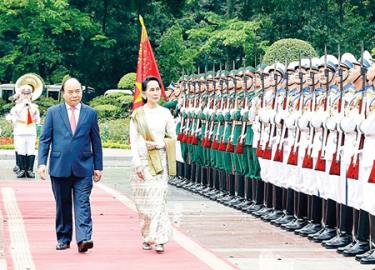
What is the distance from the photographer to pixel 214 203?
789 inches

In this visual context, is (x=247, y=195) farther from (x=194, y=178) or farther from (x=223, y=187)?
(x=194, y=178)

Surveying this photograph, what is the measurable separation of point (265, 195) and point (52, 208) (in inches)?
124

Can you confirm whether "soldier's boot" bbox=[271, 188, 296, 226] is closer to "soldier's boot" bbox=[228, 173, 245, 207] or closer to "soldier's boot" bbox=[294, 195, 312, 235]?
"soldier's boot" bbox=[294, 195, 312, 235]

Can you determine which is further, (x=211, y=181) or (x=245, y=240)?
(x=211, y=181)

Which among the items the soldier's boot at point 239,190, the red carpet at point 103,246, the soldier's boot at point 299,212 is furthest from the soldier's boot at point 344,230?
the soldier's boot at point 239,190

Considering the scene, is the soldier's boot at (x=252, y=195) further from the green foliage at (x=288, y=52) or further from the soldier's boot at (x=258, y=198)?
the green foliage at (x=288, y=52)

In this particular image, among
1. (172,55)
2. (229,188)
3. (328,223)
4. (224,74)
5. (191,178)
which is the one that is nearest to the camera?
(328,223)

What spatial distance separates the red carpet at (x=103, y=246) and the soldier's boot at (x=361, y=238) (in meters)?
1.57

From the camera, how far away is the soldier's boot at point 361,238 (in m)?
13.0

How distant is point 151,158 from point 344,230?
2144mm

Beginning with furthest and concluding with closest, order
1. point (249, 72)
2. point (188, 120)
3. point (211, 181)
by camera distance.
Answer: point (188, 120) → point (211, 181) → point (249, 72)

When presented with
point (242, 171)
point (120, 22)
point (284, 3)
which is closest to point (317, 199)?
point (242, 171)

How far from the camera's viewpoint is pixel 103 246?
13859mm

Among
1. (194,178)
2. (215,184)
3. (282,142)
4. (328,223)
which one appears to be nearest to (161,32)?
(194,178)
